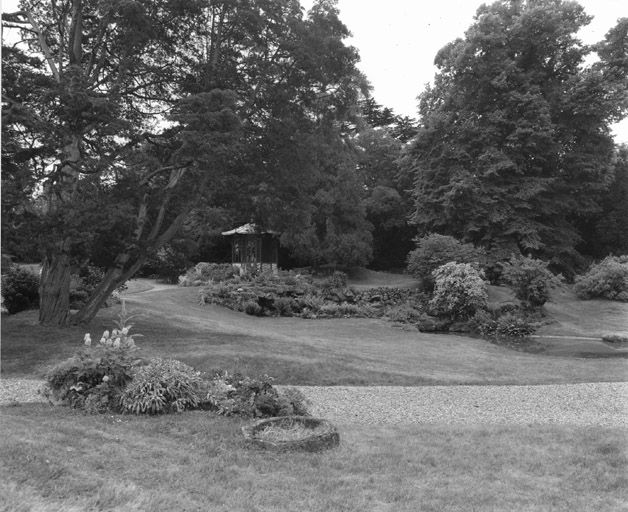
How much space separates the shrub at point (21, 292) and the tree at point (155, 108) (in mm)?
3578

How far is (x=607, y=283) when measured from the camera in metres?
23.1

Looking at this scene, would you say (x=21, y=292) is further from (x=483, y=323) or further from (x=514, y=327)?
(x=514, y=327)

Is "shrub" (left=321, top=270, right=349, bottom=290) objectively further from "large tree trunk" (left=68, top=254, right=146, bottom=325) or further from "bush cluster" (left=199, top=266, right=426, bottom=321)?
"large tree trunk" (left=68, top=254, right=146, bottom=325)

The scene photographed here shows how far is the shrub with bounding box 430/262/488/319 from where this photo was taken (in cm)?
1958

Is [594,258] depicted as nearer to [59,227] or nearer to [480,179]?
[480,179]

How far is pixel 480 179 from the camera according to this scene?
27062mm

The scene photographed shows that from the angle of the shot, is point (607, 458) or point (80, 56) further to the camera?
point (80, 56)

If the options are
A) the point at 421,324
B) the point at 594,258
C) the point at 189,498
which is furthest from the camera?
the point at 594,258

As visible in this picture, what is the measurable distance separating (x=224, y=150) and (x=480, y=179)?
20.2 meters

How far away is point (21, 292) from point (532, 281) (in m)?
18.0

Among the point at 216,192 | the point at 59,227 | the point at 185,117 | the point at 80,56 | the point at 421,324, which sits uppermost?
the point at 80,56

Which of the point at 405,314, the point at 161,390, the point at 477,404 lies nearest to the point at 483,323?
the point at 405,314

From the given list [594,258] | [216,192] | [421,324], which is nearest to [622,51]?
[594,258]

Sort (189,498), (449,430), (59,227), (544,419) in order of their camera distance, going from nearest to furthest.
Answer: (189,498)
(449,430)
(544,419)
(59,227)
